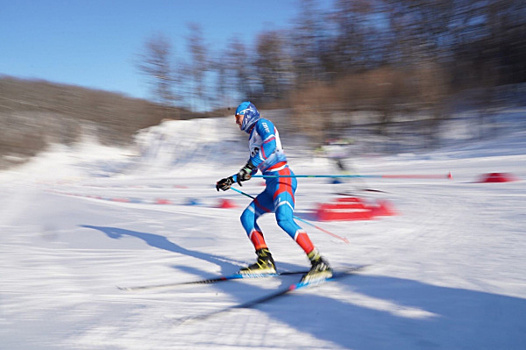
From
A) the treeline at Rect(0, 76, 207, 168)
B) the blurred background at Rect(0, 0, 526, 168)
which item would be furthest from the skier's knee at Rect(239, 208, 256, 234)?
the treeline at Rect(0, 76, 207, 168)

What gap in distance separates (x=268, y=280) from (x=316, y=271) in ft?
1.76

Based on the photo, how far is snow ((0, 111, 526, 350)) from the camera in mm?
3131

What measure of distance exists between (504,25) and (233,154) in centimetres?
1788

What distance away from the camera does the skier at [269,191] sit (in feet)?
14.3

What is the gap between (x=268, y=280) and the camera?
4.57m

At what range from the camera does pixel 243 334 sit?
3160mm

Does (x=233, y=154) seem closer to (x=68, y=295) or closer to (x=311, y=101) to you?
(x=311, y=101)

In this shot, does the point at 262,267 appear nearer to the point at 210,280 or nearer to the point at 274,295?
the point at 210,280

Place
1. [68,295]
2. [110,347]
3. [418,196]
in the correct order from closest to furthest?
[110,347] → [68,295] → [418,196]

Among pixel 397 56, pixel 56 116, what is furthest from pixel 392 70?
pixel 56 116

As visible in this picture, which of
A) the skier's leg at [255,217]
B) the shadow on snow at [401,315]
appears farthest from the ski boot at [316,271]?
the skier's leg at [255,217]

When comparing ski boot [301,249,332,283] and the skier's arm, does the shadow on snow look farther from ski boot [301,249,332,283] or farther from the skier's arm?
the skier's arm

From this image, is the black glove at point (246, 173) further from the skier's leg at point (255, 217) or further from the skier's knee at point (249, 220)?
the skier's knee at point (249, 220)

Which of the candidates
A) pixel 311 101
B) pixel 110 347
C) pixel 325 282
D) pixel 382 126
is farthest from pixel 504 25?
pixel 110 347
